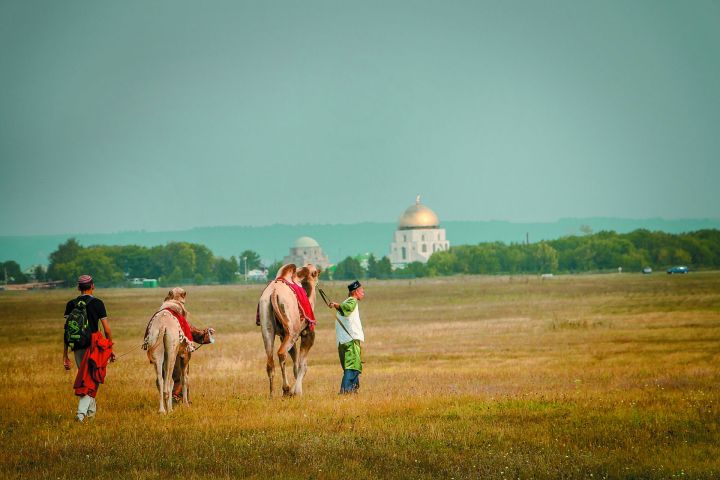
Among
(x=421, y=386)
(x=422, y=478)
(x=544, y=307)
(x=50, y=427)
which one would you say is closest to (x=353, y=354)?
(x=421, y=386)

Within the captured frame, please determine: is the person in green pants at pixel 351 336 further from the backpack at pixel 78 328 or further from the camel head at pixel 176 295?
the backpack at pixel 78 328

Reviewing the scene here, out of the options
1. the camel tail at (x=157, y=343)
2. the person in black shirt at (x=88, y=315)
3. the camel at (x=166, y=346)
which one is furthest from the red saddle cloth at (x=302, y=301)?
the person in black shirt at (x=88, y=315)

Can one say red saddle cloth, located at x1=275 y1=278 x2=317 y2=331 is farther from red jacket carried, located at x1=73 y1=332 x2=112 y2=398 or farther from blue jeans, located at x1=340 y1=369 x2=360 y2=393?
red jacket carried, located at x1=73 y1=332 x2=112 y2=398

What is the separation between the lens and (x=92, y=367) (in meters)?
17.6

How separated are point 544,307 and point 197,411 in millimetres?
50763

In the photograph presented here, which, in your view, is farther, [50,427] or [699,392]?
[699,392]

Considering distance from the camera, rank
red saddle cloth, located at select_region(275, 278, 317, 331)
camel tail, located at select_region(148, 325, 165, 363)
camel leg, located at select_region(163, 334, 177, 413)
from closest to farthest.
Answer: camel tail, located at select_region(148, 325, 165, 363)
camel leg, located at select_region(163, 334, 177, 413)
red saddle cloth, located at select_region(275, 278, 317, 331)

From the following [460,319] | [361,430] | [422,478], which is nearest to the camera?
[422,478]

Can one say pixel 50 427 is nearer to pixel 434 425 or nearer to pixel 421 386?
pixel 434 425

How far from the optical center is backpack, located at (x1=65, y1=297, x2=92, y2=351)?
17547 millimetres

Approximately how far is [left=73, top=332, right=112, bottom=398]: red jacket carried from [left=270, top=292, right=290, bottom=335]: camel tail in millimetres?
3316

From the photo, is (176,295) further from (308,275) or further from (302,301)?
(308,275)

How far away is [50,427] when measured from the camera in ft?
57.2

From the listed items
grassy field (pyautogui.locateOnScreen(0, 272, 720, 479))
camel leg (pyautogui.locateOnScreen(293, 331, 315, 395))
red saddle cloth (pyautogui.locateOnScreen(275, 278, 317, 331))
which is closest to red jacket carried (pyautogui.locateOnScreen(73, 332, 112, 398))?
grassy field (pyautogui.locateOnScreen(0, 272, 720, 479))
